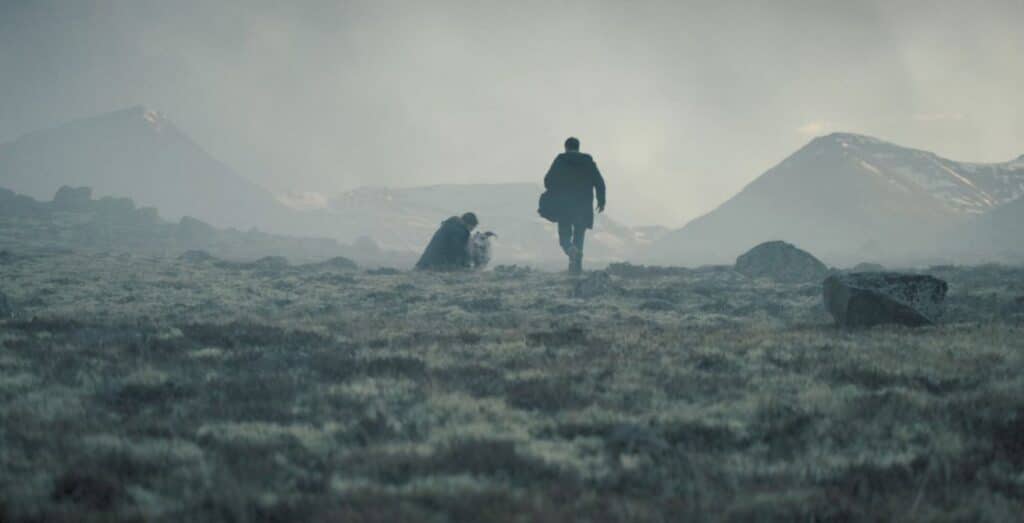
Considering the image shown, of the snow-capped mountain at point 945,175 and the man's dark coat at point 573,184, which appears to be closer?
the man's dark coat at point 573,184

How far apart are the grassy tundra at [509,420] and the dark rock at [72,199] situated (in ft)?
266

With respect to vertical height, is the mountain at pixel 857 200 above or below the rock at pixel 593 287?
above

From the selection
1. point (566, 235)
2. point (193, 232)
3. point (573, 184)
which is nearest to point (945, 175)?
point (566, 235)

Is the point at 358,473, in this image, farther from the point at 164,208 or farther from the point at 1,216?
the point at 164,208

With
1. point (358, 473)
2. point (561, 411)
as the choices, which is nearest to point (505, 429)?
point (561, 411)

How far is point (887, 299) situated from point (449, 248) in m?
17.5

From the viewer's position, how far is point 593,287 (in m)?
21.1

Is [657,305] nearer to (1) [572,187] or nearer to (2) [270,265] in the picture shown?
(1) [572,187]

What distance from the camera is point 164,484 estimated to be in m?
5.48

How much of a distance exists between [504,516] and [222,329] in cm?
1007

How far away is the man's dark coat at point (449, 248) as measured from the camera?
89.8ft

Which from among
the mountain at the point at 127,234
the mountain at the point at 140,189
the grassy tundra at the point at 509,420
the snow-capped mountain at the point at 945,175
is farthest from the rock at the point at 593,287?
the mountain at the point at 140,189

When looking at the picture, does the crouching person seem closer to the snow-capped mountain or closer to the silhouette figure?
the silhouette figure

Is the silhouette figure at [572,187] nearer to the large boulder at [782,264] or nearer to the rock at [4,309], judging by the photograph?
the large boulder at [782,264]
